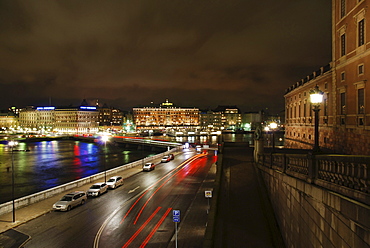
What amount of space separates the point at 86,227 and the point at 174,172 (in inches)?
835

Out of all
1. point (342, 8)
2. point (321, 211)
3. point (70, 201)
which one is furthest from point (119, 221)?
point (342, 8)

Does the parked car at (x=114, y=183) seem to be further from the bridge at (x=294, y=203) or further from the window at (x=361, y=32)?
the window at (x=361, y=32)

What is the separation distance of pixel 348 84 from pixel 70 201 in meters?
26.2

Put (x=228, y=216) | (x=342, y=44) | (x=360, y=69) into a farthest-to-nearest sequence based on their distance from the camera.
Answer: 1. (x=342, y=44)
2. (x=360, y=69)
3. (x=228, y=216)

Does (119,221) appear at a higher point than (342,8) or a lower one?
lower

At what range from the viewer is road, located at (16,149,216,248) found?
15164mm

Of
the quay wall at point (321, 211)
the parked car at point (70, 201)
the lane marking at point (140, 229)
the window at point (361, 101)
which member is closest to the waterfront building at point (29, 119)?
the parked car at point (70, 201)

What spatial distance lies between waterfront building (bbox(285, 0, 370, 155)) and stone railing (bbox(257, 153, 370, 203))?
12.0m

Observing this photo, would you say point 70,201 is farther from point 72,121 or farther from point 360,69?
point 72,121

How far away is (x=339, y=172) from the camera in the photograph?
7141 mm

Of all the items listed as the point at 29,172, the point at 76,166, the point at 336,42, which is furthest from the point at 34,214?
the point at 76,166

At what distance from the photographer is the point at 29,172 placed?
49.4m

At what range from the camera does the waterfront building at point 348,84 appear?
61.2ft

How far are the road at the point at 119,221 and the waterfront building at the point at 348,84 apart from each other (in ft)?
49.5
